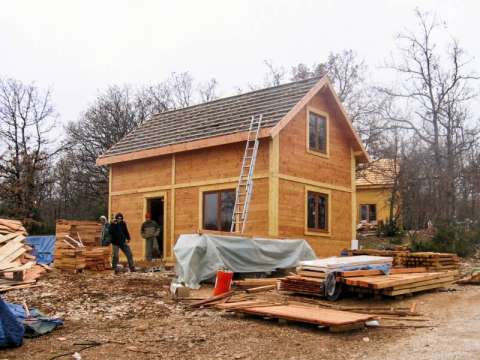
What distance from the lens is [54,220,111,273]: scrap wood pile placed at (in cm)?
1573

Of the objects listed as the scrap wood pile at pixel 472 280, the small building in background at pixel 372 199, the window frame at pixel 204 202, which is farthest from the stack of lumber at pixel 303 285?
the small building in background at pixel 372 199

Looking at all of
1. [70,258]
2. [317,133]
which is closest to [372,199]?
[317,133]

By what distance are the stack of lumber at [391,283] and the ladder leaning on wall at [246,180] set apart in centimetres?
493

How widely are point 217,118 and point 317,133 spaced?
11.9 feet

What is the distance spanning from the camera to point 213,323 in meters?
9.34

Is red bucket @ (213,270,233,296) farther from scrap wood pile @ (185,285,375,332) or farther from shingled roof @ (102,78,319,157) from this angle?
shingled roof @ (102,78,319,157)

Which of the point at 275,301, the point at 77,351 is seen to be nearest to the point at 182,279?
the point at 275,301

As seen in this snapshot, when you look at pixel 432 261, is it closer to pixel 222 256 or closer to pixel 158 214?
pixel 222 256

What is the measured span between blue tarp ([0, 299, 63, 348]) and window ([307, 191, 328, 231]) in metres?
11.0

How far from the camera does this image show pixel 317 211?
18.9 m

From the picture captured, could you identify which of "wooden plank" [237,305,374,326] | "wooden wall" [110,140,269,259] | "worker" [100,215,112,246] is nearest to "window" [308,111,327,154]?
"wooden wall" [110,140,269,259]

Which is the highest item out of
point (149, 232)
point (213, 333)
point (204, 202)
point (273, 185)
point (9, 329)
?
point (273, 185)

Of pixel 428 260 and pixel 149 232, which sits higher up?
pixel 149 232

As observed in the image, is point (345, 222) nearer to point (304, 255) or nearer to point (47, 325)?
point (304, 255)
